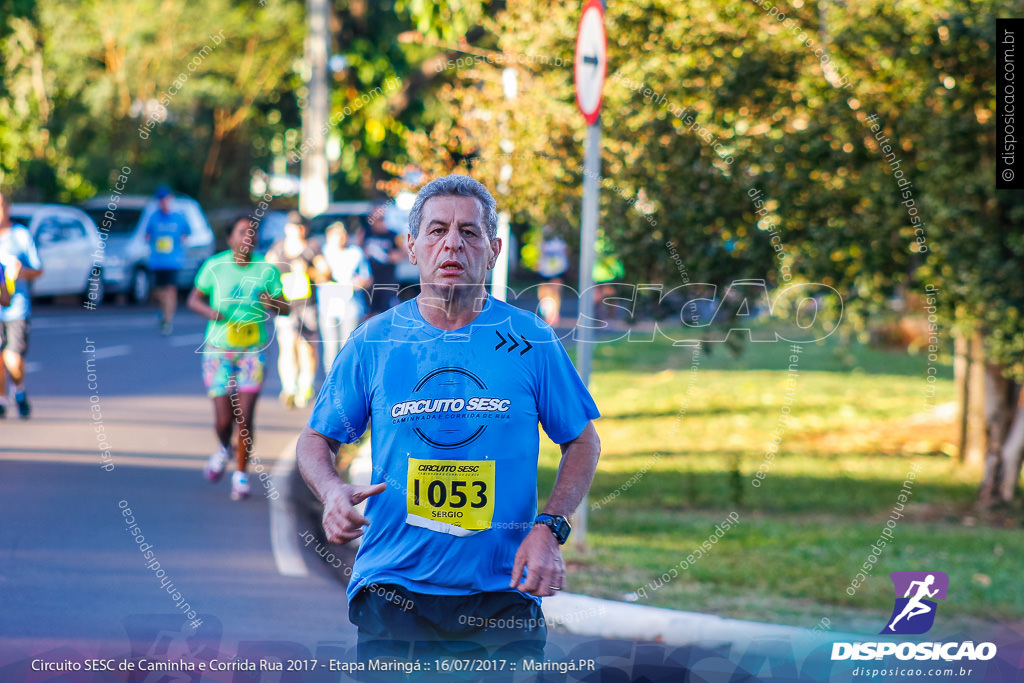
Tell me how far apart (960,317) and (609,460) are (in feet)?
13.0

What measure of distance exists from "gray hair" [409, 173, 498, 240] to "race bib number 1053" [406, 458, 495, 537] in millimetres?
636

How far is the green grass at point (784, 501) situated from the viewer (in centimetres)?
712

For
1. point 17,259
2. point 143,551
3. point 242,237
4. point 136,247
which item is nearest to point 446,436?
point 143,551

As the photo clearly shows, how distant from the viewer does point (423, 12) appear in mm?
10367

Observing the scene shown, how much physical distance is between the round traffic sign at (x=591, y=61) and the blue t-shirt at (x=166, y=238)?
13.6 m

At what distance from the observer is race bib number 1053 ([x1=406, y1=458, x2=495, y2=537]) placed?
330 centimetres

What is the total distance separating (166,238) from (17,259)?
33.2 ft

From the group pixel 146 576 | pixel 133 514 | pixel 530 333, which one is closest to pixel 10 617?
pixel 146 576

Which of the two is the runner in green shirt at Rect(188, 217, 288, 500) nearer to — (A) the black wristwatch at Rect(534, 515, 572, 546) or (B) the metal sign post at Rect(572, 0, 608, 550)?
(B) the metal sign post at Rect(572, 0, 608, 550)

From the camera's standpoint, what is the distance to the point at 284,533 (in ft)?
27.7

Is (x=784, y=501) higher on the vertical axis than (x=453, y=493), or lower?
lower

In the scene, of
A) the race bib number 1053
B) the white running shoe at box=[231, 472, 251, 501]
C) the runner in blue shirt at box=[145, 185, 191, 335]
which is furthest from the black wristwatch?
the runner in blue shirt at box=[145, 185, 191, 335]

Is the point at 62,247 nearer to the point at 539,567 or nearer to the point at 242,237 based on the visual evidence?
the point at 242,237

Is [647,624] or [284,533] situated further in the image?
[284,533]
